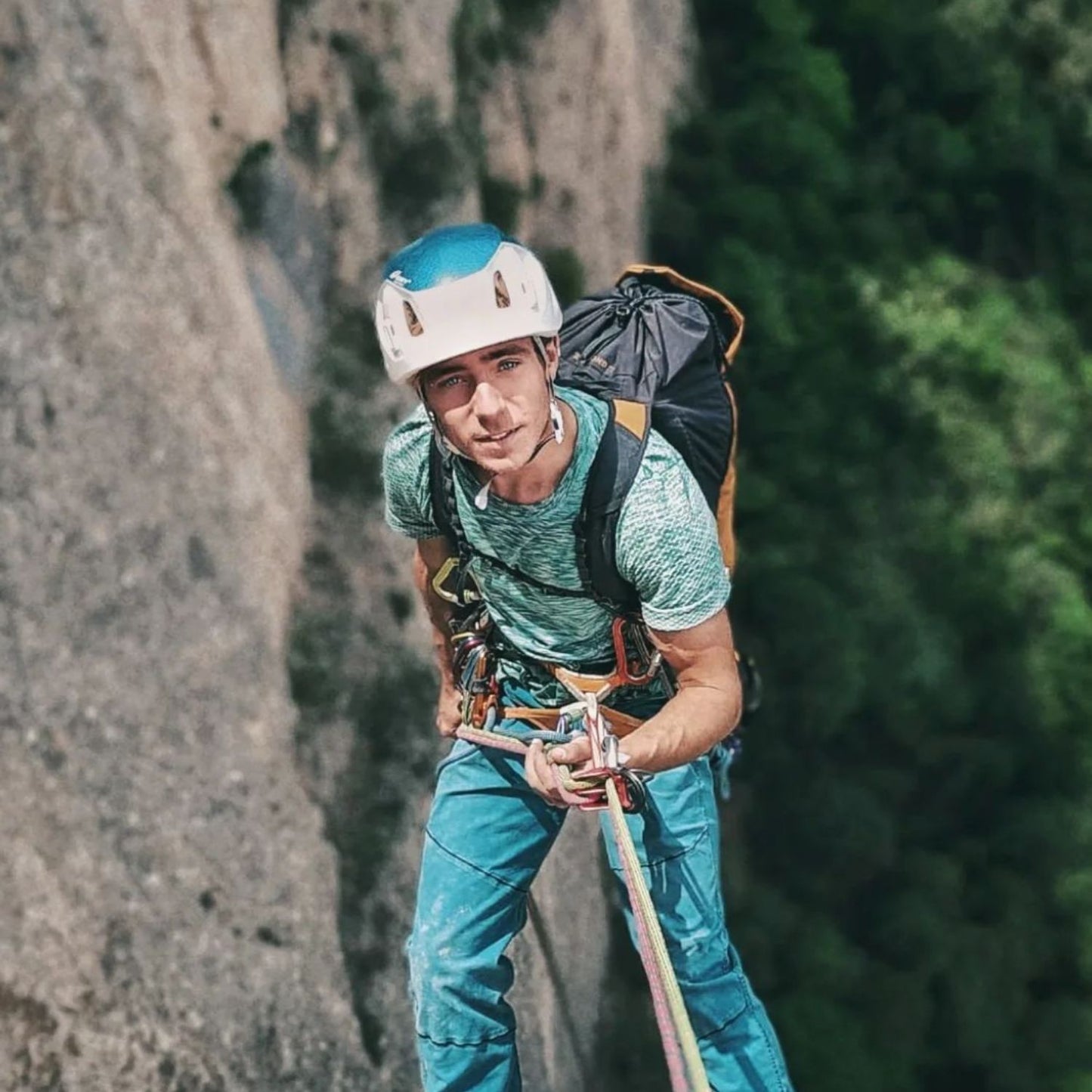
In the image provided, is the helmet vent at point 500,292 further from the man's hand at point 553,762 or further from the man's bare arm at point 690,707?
the man's hand at point 553,762

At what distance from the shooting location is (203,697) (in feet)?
28.4

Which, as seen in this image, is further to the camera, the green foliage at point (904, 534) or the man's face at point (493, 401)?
the green foliage at point (904, 534)

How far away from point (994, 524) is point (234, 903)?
38.5ft

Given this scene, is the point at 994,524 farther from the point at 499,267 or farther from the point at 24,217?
the point at 499,267

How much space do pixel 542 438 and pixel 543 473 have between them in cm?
9

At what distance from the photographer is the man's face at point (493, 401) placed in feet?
12.0

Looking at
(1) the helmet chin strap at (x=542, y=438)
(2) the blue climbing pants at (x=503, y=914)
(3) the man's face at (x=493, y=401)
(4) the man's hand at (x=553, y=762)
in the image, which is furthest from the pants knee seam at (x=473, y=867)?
(3) the man's face at (x=493, y=401)

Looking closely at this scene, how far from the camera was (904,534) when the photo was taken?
17719 millimetres

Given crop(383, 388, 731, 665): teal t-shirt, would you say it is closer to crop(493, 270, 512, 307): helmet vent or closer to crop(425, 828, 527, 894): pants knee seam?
crop(493, 270, 512, 307): helmet vent

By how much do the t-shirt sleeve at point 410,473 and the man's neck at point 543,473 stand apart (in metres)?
0.31

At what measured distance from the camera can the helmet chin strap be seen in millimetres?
3709

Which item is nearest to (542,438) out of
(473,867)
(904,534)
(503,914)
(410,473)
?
(410,473)

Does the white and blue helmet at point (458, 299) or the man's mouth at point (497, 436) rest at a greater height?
the white and blue helmet at point (458, 299)

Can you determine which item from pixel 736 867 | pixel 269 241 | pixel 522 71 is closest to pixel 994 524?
pixel 736 867
